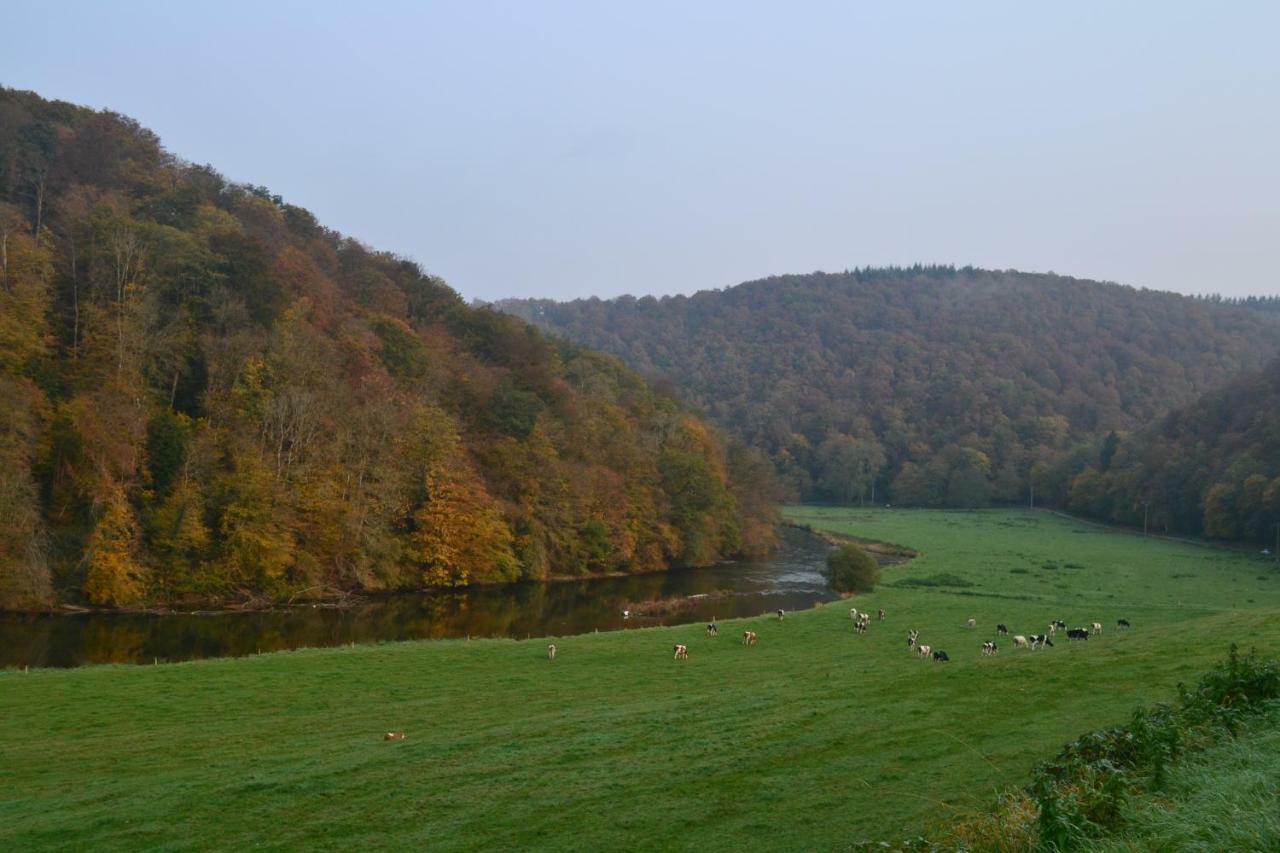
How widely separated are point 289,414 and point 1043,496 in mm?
114990

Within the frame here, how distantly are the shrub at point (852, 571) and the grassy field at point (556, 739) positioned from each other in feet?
67.2

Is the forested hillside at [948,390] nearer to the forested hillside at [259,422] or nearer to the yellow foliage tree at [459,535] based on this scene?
the forested hillside at [259,422]

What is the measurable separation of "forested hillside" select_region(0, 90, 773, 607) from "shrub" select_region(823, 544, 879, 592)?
751 inches

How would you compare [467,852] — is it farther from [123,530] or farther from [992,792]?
[123,530]

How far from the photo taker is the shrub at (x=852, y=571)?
55500mm

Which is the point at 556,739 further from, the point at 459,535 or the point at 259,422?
the point at 459,535

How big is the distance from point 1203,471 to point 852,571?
58752mm

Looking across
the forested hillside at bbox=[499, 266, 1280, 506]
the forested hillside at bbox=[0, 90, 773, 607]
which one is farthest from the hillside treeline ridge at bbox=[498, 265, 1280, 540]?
the forested hillside at bbox=[0, 90, 773, 607]

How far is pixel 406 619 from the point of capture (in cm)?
4600

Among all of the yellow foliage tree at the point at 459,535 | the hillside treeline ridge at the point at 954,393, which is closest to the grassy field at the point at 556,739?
the yellow foliage tree at the point at 459,535

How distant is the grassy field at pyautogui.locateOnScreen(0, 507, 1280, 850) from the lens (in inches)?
518

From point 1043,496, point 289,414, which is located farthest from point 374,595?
point 1043,496

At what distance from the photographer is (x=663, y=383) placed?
105438 mm

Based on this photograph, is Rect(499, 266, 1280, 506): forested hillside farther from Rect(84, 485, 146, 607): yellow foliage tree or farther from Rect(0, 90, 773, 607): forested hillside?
Rect(84, 485, 146, 607): yellow foliage tree
